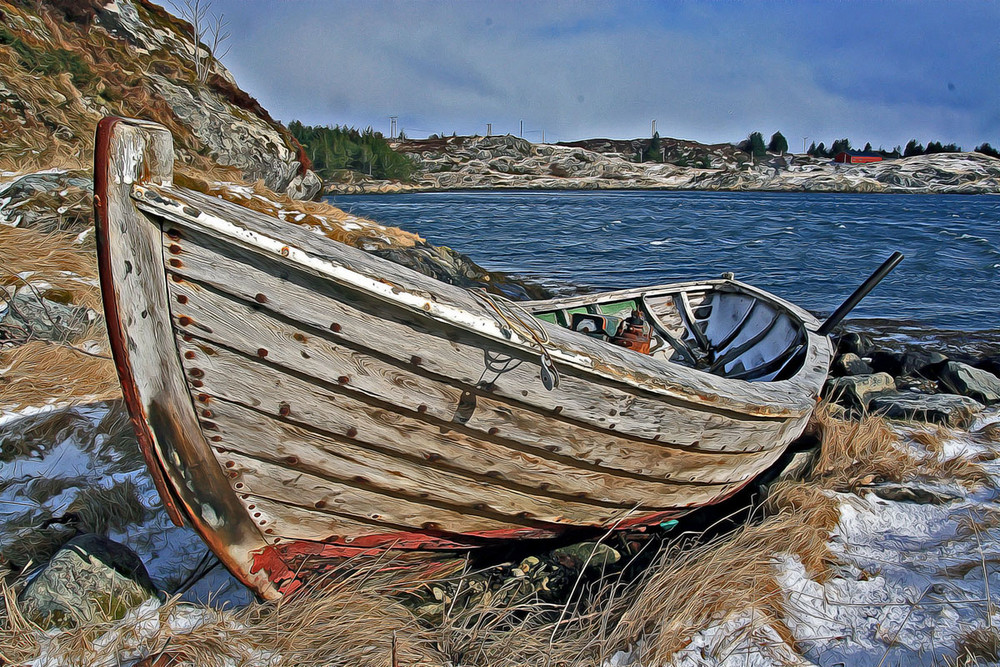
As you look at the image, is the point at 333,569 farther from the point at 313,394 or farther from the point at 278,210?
the point at 278,210

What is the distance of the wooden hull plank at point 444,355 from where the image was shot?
1.79 metres

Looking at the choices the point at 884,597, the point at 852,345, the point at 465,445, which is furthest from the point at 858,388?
the point at 465,445

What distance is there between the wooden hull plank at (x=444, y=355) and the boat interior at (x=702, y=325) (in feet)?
7.94

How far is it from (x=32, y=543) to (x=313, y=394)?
1907 millimetres

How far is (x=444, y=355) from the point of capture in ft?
6.70

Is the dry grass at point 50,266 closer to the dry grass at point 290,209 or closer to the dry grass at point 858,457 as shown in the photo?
the dry grass at point 290,209

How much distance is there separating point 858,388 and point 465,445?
501 centimetres

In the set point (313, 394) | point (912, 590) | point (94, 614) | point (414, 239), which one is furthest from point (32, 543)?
point (414, 239)

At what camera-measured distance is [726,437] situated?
2766mm

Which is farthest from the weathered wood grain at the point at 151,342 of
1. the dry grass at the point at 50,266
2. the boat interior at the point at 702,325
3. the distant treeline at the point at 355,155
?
the distant treeline at the point at 355,155

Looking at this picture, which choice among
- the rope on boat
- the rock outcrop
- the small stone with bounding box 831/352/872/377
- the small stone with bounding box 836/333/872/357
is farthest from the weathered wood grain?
the rock outcrop

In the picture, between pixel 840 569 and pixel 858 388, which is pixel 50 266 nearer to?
pixel 840 569

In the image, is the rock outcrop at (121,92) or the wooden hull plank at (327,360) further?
the rock outcrop at (121,92)

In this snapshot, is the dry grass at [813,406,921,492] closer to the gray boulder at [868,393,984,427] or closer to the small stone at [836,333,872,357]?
the gray boulder at [868,393,984,427]
